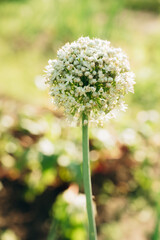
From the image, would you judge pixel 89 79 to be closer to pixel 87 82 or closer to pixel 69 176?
pixel 87 82

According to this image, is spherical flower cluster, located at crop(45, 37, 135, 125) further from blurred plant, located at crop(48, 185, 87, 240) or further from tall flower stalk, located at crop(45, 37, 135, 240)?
blurred plant, located at crop(48, 185, 87, 240)

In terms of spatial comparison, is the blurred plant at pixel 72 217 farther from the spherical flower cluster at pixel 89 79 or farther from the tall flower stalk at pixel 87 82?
the spherical flower cluster at pixel 89 79

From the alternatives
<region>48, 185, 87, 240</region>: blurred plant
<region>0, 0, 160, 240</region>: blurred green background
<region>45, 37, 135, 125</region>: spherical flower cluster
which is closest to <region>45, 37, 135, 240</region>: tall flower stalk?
<region>45, 37, 135, 125</region>: spherical flower cluster

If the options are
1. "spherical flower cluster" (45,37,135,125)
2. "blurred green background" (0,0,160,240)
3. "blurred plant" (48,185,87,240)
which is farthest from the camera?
"blurred green background" (0,0,160,240)

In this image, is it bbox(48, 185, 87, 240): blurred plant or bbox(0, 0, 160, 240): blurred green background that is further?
bbox(0, 0, 160, 240): blurred green background

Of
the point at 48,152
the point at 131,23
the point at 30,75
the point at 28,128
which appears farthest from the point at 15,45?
the point at 48,152

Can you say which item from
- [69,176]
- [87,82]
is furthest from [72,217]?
[87,82]

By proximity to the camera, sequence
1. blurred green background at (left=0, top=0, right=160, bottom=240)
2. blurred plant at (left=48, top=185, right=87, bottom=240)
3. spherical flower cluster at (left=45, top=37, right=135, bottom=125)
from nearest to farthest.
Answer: spherical flower cluster at (left=45, top=37, right=135, bottom=125), blurred plant at (left=48, top=185, right=87, bottom=240), blurred green background at (left=0, top=0, right=160, bottom=240)

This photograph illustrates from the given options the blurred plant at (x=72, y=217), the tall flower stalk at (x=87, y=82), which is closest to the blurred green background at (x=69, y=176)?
the blurred plant at (x=72, y=217)
